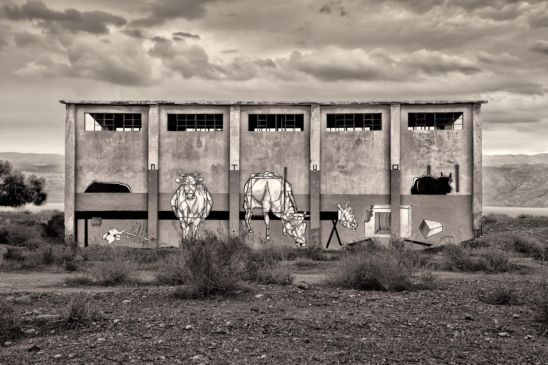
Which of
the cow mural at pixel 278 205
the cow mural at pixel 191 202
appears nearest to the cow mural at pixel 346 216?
the cow mural at pixel 278 205

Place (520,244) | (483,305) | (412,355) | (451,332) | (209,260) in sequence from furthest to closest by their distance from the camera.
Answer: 1. (520,244)
2. (209,260)
3. (483,305)
4. (451,332)
5. (412,355)

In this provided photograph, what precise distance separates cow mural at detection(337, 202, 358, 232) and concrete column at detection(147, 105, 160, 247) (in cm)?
766

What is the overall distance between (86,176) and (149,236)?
12.2ft

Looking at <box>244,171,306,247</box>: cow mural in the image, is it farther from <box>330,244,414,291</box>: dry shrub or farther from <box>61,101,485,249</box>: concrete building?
<box>330,244,414,291</box>: dry shrub

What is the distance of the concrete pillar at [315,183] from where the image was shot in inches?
958

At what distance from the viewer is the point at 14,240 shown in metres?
25.2

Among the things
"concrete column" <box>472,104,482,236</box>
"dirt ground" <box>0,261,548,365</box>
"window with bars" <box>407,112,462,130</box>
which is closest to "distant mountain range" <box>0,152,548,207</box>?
"window with bars" <box>407,112,462,130</box>

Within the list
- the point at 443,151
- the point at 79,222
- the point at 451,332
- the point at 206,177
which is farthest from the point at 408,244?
the point at 451,332

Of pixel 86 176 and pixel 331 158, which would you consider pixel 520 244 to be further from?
pixel 86 176

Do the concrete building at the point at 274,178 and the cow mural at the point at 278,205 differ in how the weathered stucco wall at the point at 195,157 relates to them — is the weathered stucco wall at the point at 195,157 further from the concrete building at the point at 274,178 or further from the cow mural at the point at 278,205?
the cow mural at the point at 278,205

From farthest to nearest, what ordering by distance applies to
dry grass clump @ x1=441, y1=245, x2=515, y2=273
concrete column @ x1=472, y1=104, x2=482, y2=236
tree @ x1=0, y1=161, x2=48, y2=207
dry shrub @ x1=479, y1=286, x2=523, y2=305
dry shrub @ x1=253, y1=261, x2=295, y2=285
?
tree @ x1=0, y1=161, x2=48, y2=207 < concrete column @ x1=472, y1=104, x2=482, y2=236 < dry grass clump @ x1=441, y1=245, x2=515, y2=273 < dry shrub @ x1=253, y1=261, x2=295, y2=285 < dry shrub @ x1=479, y1=286, x2=523, y2=305

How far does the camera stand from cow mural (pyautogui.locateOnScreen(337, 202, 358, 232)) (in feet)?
80.3

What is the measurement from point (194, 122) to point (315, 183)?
19.2ft

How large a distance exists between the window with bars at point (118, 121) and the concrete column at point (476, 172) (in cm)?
1415
